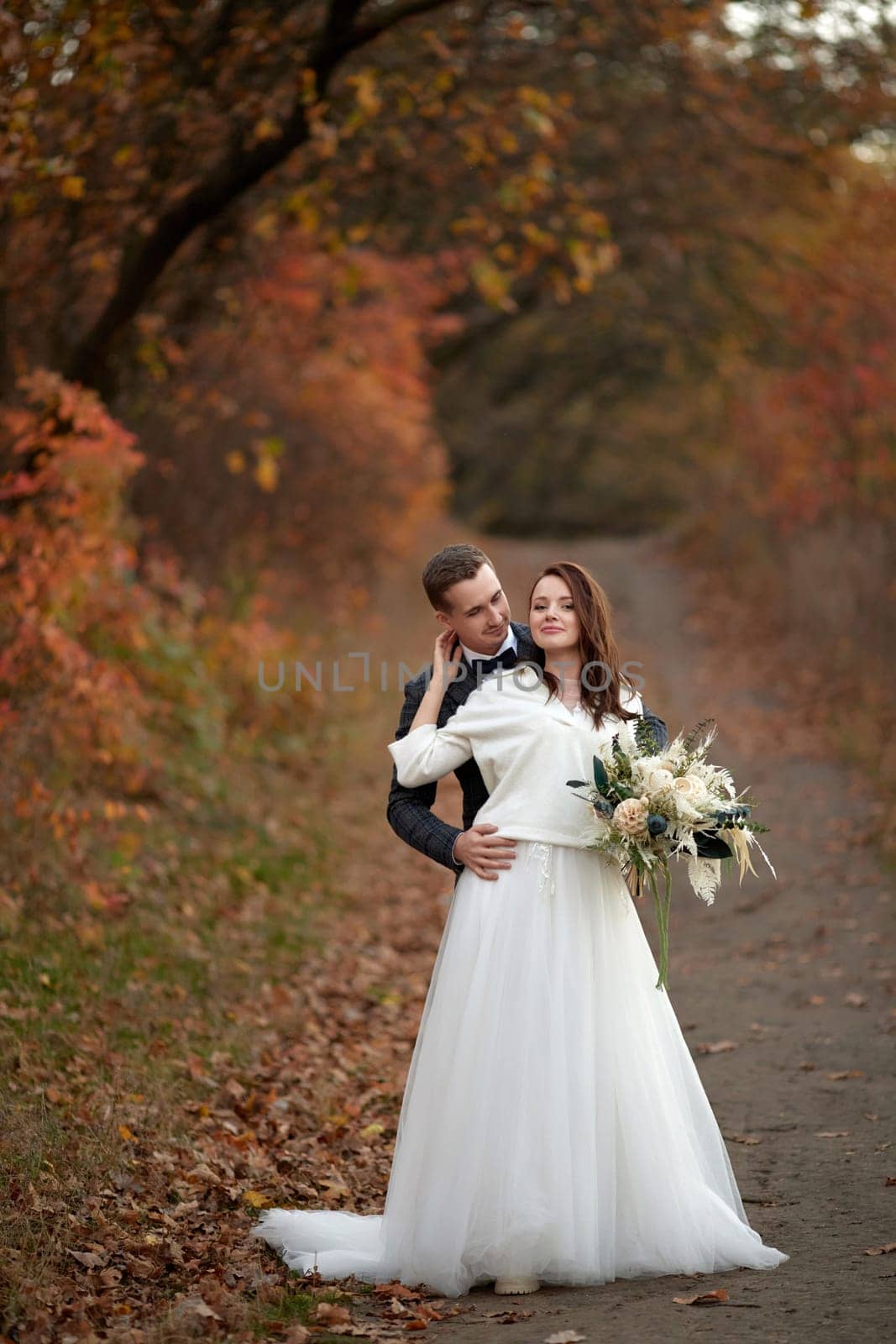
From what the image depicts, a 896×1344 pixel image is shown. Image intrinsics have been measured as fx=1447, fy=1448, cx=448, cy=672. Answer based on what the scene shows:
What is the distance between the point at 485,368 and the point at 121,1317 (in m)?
28.6

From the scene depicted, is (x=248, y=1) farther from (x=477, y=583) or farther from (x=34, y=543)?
(x=477, y=583)

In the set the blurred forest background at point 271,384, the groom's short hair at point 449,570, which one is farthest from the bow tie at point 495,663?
the blurred forest background at point 271,384

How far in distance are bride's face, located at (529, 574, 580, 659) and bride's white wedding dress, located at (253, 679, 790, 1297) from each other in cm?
17

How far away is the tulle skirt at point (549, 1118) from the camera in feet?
13.7

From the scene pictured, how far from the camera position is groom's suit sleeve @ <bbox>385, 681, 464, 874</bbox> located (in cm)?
447

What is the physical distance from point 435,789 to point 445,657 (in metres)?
0.43

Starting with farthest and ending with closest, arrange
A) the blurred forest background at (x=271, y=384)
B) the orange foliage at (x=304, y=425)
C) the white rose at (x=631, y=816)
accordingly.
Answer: the orange foliage at (x=304, y=425)
the blurred forest background at (x=271, y=384)
the white rose at (x=631, y=816)

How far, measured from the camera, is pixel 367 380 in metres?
15.4

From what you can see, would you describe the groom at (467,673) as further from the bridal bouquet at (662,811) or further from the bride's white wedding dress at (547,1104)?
the bridal bouquet at (662,811)

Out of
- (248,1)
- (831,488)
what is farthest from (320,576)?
(248,1)

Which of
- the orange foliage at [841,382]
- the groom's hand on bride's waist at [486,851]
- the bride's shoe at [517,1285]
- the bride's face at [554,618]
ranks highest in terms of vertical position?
the bride's face at [554,618]

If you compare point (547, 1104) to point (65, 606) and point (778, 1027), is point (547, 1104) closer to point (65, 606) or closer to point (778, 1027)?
point (778, 1027)

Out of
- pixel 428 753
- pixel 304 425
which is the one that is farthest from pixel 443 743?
pixel 304 425

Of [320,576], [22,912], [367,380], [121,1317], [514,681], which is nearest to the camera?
[121,1317]
